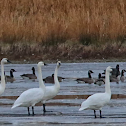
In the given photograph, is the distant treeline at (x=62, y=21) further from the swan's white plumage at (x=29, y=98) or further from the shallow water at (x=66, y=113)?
the swan's white plumage at (x=29, y=98)

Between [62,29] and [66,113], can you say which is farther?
[62,29]

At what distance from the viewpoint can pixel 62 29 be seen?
4550 cm

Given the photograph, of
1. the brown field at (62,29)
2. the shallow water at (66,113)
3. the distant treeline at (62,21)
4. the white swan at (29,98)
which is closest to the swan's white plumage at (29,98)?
the white swan at (29,98)

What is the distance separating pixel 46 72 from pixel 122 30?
1653cm

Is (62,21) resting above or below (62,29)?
above

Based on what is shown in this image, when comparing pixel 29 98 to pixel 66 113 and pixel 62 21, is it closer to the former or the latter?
pixel 66 113

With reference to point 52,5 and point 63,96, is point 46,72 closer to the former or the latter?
point 63,96

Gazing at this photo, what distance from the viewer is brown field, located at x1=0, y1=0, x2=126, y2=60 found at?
4188cm

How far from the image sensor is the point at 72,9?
46844mm

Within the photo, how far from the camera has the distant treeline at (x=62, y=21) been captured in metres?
44.5

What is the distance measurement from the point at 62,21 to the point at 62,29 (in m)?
0.88

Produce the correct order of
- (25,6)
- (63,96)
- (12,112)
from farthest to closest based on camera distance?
(25,6) → (63,96) → (12,112)

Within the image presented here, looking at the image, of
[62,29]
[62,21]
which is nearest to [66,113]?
[62,29]

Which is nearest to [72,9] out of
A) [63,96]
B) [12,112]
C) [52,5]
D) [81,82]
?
[52,5]
